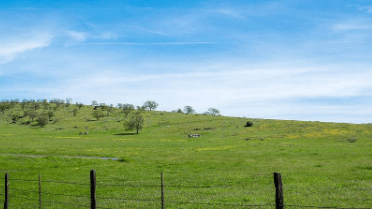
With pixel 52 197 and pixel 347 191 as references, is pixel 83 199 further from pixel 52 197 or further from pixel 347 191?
pixel 347 191

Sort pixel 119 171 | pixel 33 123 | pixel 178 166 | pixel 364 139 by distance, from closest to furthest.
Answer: pixel 119 171, pixel 178 166, pixel 364 139, pixel 33 123

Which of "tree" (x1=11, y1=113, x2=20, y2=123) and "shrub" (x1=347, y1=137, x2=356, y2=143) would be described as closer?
"shrub" (x1=347, y1=137, x2=356, y2=143)

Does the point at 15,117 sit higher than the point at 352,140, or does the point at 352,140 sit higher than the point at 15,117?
the point at 15,117

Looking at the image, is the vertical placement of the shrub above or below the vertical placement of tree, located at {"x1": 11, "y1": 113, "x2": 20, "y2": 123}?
below

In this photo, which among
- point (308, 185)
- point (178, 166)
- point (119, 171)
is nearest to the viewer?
point (308, 185)

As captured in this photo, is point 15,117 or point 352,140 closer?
point 352,140

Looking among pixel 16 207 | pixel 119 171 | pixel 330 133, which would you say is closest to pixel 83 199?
pixel 16 207

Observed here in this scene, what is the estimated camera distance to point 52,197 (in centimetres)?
2577

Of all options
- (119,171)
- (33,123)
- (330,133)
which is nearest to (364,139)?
(330,133)

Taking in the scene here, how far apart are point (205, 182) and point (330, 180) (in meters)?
10.6

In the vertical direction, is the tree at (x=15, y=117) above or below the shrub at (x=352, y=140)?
above

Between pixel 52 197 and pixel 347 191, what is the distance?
69.1 ft

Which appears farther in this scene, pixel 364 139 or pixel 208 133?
pixel 208 133

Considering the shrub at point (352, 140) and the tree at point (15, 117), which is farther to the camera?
the tree at point (15, 117)
